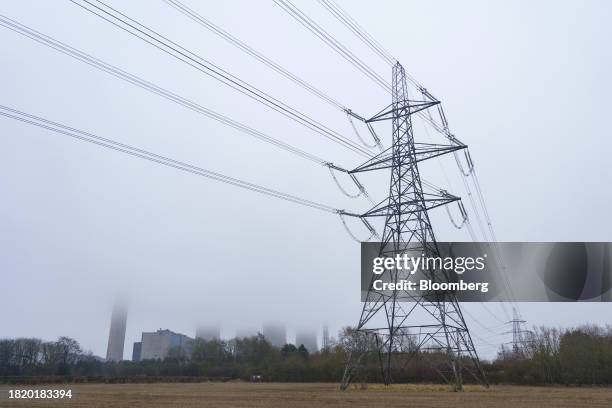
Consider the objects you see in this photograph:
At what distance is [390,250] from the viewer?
27000mm

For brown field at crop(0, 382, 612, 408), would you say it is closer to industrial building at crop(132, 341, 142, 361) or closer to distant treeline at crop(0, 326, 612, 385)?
distant treeline at crop(0, 326, 612, 385)

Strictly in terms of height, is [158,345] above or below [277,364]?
above

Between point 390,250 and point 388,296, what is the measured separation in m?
2.72

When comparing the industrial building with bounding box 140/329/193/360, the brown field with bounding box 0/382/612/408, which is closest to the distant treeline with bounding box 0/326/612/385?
the industrial building with bounding box 140/329/193/360

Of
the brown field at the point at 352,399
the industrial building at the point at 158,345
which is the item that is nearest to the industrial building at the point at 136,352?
the industrial building at the point at 158,345

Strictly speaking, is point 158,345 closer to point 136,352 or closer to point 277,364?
point 136,352

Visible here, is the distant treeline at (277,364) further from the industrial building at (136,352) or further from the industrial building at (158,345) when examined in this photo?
the industrial building at (136,352)

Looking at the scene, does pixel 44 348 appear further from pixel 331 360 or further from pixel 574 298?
pixel 574 298

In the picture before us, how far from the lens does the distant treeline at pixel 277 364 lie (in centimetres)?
4078

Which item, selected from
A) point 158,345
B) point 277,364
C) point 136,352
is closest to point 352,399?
point 277,364

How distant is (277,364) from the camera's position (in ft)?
189

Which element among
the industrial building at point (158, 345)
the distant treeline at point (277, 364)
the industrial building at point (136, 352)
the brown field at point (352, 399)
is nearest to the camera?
the brown field at point (352, 399)

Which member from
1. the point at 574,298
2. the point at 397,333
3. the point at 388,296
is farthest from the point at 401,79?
the point at 574,298

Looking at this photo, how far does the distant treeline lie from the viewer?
134 ft
